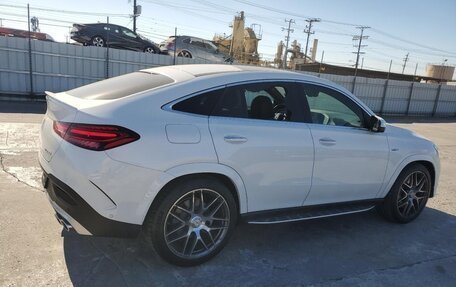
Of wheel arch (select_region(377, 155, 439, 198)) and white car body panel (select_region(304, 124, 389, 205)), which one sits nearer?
white car body panel (select_region(304, 124, 389, 205))

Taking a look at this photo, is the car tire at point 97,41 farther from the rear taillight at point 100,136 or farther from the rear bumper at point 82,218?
the rear taillight at point 100,136

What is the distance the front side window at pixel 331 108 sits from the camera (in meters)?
4.04

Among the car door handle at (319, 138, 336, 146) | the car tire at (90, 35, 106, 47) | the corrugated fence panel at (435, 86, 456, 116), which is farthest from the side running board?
the corrugated fence panel at (435, 86, 456, 116)

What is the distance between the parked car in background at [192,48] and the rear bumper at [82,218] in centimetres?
1777

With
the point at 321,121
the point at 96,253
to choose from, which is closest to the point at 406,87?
the point at 321,121

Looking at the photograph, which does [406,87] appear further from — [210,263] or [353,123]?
[210,263]

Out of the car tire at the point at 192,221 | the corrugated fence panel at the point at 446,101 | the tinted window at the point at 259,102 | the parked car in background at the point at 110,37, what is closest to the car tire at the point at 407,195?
the tinted window at the point at 259,102

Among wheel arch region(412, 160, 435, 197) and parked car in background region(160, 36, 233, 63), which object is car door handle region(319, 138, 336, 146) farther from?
parked car in background region(160, 36, 233, 63)

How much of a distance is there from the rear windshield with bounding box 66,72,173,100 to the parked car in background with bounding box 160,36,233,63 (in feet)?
55.5

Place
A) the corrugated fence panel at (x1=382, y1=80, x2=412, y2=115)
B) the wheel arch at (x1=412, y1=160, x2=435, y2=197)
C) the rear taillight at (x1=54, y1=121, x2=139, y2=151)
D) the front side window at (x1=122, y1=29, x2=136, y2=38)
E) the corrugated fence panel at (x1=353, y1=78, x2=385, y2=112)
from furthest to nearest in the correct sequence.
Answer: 1. the corrugated fence panel at (x1=382, y1=80, x2=412, y2=115)
2. the corrugated fence panel at (x1=353, y1=78, x2=385, y2=112)
3. the front side window at (x1=122, y1=29, x2=136, y2=38)
4. the wheel arch at (x1=412, y1=160, x2=435, y2=197)
5. the rear taillight at (x1=54, y1=121, x2=139, y2=151)

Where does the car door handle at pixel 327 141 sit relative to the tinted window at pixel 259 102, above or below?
below

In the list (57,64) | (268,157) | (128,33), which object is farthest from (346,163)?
(128,33)

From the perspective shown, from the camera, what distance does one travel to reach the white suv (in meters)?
2.95

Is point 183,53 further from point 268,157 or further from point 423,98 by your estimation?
point 268,157
